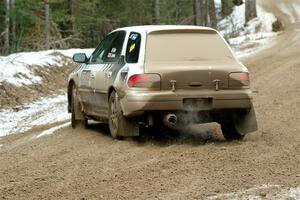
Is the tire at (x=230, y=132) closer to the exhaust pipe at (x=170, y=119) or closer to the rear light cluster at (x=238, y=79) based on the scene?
the rear light cluster at (x=238, y=79)

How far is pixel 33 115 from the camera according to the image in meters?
15.1

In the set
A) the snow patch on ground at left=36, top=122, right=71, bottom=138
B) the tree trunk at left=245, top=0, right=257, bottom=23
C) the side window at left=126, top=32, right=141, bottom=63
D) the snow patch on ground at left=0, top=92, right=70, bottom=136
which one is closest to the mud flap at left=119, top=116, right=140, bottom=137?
the side window at left=126, top=32, right=141, bottom=63

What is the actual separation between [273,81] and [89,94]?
676 cm

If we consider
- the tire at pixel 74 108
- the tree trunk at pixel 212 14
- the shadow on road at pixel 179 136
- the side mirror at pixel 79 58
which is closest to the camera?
the shadow on road at pixel 179 136

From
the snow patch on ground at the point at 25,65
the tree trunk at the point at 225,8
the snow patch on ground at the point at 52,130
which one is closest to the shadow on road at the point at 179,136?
the snow patch on ground at the point at 52,130

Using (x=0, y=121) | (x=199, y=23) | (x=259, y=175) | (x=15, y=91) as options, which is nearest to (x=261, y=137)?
(x=259, y=175)

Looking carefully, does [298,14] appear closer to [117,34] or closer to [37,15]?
[37,15]

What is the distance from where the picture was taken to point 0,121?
1430cm

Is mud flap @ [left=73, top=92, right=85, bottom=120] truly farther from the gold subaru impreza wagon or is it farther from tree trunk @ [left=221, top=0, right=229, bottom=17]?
tree trunk @ [left=221, top=0, right=229, bottom=17]

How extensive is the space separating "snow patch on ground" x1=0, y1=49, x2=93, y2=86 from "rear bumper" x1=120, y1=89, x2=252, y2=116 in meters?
8.13

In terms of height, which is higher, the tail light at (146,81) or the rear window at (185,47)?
the rear window at (185,47)

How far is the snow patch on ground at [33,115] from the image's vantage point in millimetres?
13602

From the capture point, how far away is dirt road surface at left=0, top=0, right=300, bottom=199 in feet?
21.8

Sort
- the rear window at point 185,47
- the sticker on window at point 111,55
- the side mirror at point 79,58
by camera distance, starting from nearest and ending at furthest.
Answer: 1. the rear window at point 185,47
2. the sticker on window at point 111,55
3. the side mirror at point 79,58
